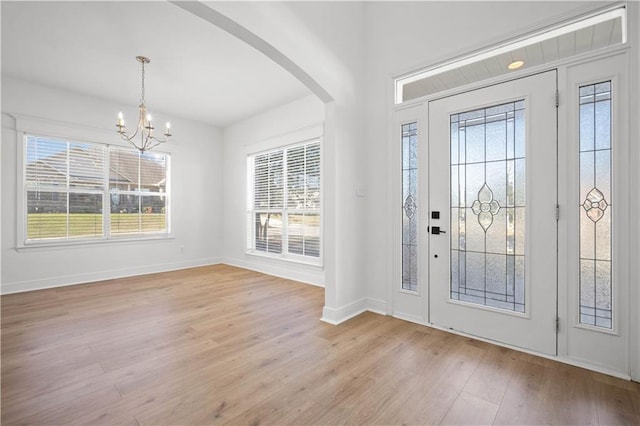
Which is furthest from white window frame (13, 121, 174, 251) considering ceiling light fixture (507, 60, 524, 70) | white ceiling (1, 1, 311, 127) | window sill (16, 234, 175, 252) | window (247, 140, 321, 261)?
ceiling light fixture (507, 60, 524, 70)

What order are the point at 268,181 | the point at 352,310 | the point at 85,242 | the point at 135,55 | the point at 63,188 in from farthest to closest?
1. the point at 268,181
2. the point at 85,242
3. the point at 63,188
4. the point at 135,55
5. the point at 352,310

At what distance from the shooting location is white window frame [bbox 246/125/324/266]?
4512 millimetres

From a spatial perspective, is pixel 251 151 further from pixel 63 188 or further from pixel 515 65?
pixel 515 65

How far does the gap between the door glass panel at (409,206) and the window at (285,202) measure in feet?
5.85

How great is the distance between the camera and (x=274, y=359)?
221 cm

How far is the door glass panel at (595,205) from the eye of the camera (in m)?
2.04

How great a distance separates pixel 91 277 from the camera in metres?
4.68

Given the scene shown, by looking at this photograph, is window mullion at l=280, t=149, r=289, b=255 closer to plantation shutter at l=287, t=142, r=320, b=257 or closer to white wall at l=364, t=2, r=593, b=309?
plantation shutter at l=287, t=142, r=320, b=257

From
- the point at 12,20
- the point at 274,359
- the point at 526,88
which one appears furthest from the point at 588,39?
the point at 12,20

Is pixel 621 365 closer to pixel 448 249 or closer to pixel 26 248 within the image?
pixel 448 249

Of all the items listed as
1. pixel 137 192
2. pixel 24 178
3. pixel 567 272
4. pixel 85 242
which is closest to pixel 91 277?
pixel 85 242

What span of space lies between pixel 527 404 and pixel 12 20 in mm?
5259

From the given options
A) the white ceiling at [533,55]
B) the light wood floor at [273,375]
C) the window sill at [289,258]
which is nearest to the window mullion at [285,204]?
the window sill at [289,258]

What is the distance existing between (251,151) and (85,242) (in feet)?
10.2
